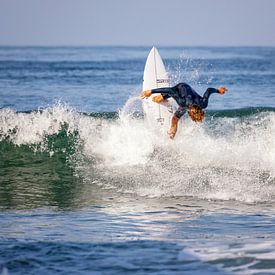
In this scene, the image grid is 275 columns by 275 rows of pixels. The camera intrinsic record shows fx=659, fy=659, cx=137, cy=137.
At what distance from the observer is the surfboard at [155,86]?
14.0m

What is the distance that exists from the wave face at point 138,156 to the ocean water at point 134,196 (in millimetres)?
26

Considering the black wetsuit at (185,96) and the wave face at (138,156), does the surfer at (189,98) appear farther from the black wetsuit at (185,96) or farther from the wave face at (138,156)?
the wave face at (138,156)

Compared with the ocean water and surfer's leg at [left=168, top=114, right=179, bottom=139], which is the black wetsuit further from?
the ocean water

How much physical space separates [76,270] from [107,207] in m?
3.08

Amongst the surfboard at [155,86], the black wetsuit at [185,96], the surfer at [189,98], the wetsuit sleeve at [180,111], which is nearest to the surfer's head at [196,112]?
the surfer at [189,98]

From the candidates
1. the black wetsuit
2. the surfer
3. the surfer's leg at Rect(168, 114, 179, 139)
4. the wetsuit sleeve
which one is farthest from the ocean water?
the black wetsuit

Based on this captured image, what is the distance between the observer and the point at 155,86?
47.5ft

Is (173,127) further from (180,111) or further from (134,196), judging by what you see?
(134,196)

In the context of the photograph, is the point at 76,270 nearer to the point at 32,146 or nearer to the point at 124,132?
the point at 124,132

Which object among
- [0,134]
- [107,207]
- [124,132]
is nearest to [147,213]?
[107,207]

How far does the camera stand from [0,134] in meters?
16.9

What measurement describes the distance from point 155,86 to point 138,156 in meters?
1.80

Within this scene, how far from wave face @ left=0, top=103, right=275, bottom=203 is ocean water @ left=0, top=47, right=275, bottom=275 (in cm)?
3

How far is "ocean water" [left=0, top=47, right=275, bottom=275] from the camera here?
7.36 meters
